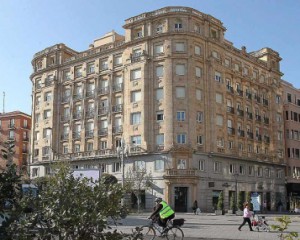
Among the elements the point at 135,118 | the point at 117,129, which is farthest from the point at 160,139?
the point at 117,129

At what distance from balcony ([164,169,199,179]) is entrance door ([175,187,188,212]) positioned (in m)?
1.56

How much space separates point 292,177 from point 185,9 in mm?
29639

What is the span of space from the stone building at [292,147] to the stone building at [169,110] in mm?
1974

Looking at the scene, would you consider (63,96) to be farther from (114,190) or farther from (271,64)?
(114,190)

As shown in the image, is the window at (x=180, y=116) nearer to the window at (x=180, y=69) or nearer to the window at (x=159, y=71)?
the window at (x=180, y=69)

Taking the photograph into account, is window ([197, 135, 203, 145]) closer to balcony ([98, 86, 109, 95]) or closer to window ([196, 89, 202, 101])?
window ([196, 89, 202, 101])

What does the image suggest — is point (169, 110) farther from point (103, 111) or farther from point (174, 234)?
point (174, 234)

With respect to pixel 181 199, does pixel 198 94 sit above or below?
above

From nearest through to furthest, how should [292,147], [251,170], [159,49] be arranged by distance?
[159,49] → [251,170] → [292,147]

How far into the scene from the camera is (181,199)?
46.5 m

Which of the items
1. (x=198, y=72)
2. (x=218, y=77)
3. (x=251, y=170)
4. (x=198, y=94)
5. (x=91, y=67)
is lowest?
(x=251, y=170)

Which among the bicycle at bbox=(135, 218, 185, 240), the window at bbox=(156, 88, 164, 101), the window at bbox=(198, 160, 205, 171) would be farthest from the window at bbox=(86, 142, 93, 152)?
the bicycle at bbox=(135, 218, 185, 240)

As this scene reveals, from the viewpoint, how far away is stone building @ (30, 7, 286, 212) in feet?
156

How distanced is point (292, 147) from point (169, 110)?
2545 centimetres
